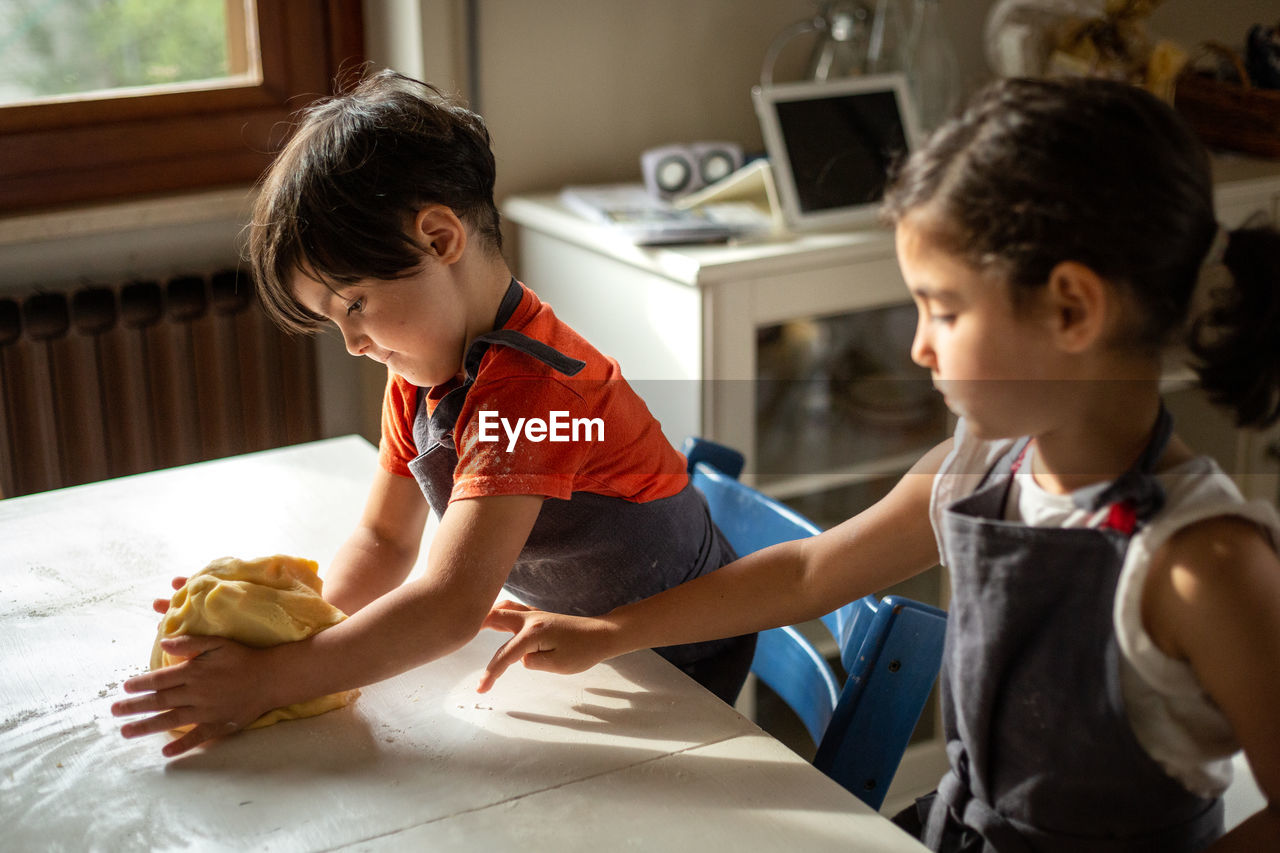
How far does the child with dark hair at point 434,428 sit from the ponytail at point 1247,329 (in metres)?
0.47

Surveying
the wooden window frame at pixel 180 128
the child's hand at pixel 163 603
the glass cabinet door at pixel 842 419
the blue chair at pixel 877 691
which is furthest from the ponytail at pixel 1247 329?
the wooden window frame at pixel 180 128

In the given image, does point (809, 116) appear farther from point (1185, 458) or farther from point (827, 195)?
point (1185, 458)

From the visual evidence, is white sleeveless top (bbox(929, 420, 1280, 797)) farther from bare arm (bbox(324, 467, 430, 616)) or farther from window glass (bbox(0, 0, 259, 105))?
window glass (bbox(0, 0, 259, 105))

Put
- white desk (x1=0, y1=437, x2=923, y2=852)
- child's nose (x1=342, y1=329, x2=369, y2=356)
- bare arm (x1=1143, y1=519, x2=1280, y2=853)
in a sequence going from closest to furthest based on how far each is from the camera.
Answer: bare arm (x1=1143, y1=519, x2=1280, y2=853) < white desk (x1=0, y1=437, x2=923, y2=852) < child's nose (x1=342, y1=329, x2=369, y2=356)

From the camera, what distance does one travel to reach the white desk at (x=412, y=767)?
2.48ft

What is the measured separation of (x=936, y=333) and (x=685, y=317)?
997mm

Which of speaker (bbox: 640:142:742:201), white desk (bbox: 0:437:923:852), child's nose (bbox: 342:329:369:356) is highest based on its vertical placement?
speaker (bbox: 640:142:742:201)

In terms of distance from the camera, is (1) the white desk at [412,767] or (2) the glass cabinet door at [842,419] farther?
(2) the glass cabinet door at [842,419]

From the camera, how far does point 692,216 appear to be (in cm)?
179

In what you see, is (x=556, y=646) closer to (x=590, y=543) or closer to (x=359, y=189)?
(x=590, y=543)

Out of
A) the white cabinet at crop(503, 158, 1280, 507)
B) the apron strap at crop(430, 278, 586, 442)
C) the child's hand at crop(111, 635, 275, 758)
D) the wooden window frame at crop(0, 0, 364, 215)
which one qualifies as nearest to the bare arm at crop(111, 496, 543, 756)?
the child's hand at crop(111, 635, 275, 758)

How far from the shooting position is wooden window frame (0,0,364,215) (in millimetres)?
1884

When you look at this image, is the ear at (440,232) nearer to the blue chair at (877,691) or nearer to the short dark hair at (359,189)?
the short dark hair at (359,189)

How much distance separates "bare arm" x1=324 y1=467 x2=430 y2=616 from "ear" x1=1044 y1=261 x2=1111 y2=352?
631mm
